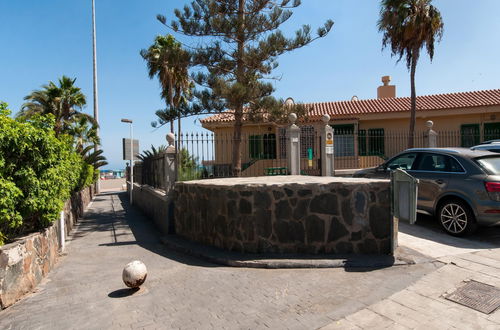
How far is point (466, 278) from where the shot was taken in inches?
170

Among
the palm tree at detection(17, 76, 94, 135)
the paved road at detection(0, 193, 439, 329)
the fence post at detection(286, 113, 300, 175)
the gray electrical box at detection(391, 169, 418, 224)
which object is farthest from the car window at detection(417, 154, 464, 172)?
the palm tree at detection(17, 76, 94, 135)

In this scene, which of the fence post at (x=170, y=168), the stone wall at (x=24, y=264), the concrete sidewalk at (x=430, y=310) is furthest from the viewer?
the fence post at (x=170, y=168)

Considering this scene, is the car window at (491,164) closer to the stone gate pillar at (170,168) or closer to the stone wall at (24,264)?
the stone gate pillar at (170,168)

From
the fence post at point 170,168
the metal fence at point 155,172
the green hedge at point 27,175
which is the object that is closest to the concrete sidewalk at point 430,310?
the green hedge at point 27,175

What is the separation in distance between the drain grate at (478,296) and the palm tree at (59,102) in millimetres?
18790

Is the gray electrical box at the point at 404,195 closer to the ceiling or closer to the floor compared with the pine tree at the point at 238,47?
closer to the floor

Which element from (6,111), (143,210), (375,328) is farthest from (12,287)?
(143,210)

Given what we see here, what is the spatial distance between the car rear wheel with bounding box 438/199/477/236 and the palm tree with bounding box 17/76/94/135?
1800 cm

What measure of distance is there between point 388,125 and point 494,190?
14211 mm

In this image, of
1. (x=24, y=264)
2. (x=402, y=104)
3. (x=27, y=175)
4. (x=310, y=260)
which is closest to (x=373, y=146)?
(x=402, y=104)

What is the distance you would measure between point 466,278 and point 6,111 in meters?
6.84

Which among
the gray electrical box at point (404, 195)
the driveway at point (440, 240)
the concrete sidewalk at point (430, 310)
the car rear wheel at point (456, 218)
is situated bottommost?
the concrete sidewalk at point (430, 310)

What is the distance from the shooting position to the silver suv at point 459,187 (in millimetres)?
5660

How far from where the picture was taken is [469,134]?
57.3ft
